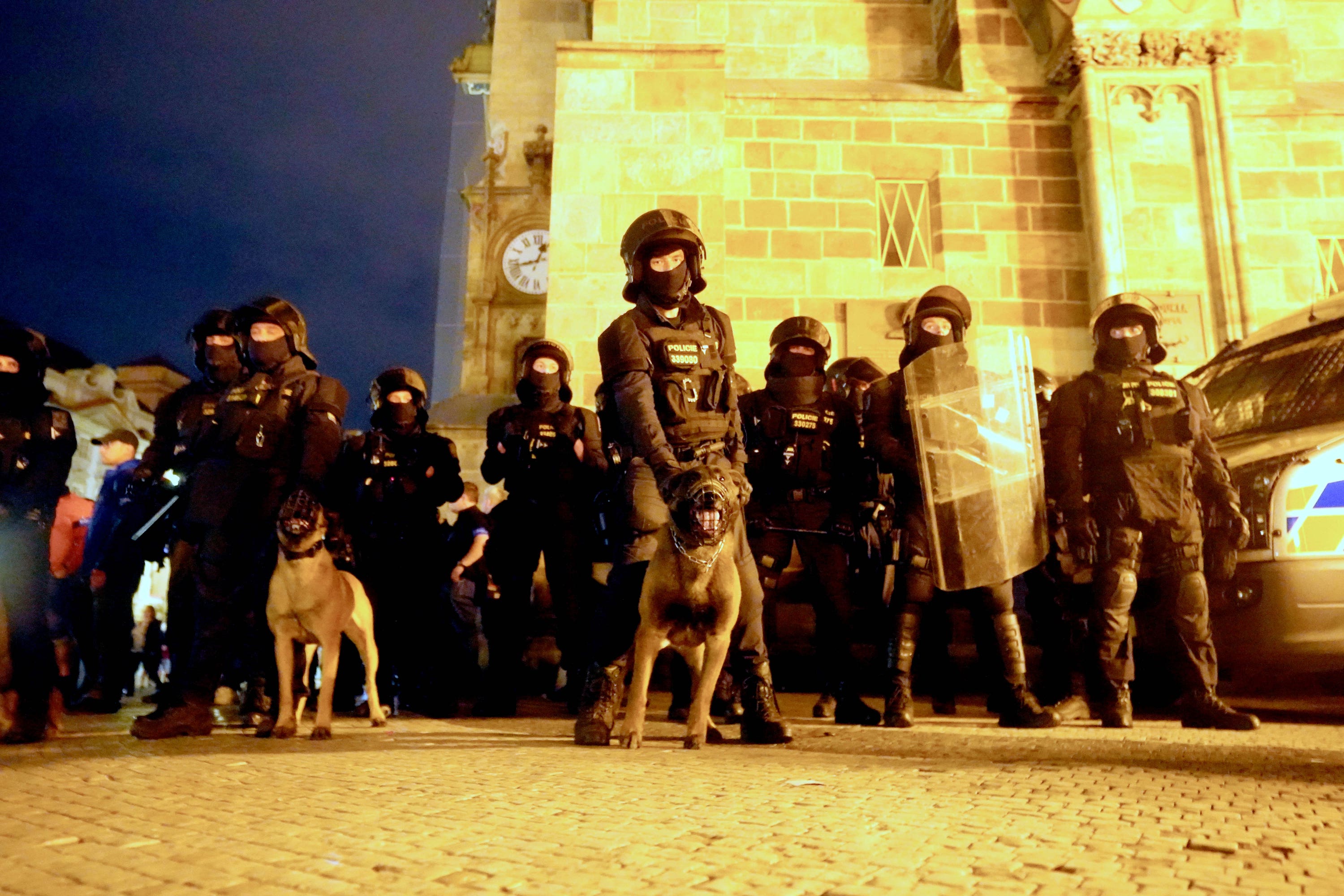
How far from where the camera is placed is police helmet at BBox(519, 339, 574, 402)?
6.48 metres

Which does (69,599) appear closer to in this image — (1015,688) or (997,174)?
(1015,688)

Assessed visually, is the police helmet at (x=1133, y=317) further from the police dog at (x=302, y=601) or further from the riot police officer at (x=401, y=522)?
the police dog at (x=302, y=601)

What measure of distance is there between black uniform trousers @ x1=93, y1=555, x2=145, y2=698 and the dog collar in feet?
8.92

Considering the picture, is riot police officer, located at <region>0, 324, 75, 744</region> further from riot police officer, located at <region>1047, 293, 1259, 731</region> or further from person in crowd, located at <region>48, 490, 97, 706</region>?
riot police officer, located at <region>1047, 293, 1259, 731</region>

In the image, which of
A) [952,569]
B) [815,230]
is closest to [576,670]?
[952,569]

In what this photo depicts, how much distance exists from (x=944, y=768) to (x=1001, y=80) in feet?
31.3

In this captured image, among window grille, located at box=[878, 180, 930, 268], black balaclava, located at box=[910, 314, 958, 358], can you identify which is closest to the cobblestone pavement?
black balaclava, located at box=[910, 314, 958, 358]

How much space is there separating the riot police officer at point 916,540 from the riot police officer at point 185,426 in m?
3.46

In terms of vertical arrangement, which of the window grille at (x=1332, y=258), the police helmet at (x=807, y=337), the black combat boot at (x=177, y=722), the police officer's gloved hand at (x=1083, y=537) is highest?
the window grille at (x=1332, y=258)

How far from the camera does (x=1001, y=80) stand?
35.5 ft

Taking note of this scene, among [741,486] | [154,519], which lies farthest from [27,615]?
[741,486]

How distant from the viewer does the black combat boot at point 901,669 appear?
16.4 feet

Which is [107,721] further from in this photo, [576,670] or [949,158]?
[949,158]

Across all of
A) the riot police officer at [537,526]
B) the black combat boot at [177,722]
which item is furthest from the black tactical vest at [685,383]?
the black combat boot at [177,722]
